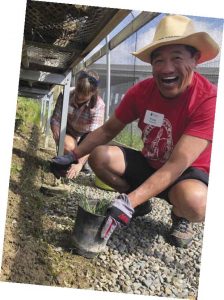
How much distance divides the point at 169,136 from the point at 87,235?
0.47m

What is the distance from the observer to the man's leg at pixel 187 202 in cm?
124

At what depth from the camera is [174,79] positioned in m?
1.25

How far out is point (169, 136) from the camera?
1315 millimetres

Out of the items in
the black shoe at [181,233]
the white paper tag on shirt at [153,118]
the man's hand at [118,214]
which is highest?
the white paper tag on shirt at [153,118]

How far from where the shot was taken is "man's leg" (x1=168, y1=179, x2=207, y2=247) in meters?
1.24

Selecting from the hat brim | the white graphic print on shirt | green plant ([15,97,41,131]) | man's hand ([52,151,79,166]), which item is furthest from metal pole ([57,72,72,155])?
green plant ([15,97,41,131])

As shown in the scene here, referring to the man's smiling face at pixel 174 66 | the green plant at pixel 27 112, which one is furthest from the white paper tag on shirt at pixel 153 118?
the green plant at pixel 27 112

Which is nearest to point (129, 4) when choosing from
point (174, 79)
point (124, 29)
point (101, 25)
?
point (101, 25)

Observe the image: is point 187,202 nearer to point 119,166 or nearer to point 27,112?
point 119,166

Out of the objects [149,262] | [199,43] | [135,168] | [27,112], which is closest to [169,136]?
[135,168]

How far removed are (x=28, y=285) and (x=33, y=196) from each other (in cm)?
48

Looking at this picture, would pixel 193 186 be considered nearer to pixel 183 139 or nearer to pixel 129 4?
pixel 183 139

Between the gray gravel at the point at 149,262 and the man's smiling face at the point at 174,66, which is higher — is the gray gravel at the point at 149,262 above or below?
below

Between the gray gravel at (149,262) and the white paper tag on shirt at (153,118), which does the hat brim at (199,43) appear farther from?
the gray gravel at (149,262)
